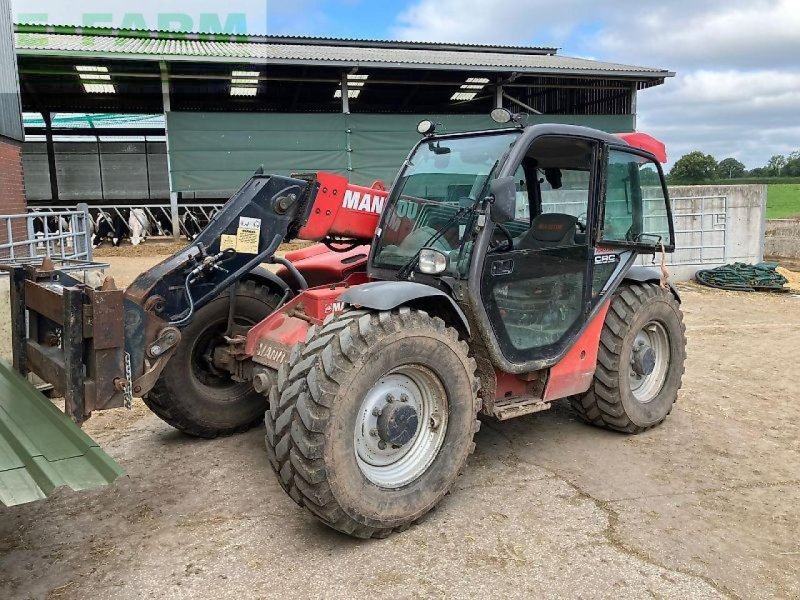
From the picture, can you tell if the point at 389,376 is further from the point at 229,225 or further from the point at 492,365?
the point at 229,225

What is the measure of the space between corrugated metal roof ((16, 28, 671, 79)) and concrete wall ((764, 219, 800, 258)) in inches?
226

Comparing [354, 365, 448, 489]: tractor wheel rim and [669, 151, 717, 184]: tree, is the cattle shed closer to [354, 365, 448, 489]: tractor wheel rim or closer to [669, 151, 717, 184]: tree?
[354, 365, 448, 489]: tractor wheel rim

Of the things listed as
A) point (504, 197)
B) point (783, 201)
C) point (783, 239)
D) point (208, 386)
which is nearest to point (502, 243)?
point (504, 197)

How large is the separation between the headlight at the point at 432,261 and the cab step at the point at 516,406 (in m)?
0.94

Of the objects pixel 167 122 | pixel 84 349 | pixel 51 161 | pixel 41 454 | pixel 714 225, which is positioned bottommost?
pixel 41 454

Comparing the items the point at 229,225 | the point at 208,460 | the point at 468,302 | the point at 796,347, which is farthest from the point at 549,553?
the point at 796,347

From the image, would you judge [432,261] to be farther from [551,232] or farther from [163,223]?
[163,223]

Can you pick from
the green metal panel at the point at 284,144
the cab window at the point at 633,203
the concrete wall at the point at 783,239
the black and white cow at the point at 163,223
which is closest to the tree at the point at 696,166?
the concrete wall at the point at 783,239

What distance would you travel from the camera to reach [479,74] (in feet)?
66.5

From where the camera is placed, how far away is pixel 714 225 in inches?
546

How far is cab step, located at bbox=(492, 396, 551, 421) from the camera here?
4.09 meters

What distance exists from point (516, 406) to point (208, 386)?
2.16 meters

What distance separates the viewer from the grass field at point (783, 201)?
102 ft

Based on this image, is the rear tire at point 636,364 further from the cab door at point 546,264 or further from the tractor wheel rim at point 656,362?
the cab door at point 546,264
